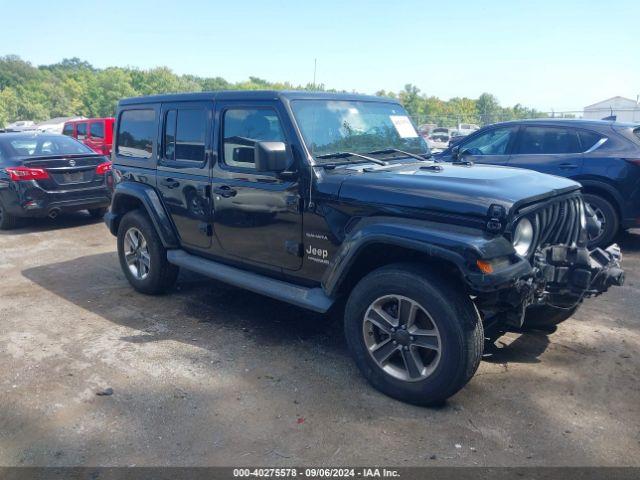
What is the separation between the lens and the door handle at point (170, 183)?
4.83m

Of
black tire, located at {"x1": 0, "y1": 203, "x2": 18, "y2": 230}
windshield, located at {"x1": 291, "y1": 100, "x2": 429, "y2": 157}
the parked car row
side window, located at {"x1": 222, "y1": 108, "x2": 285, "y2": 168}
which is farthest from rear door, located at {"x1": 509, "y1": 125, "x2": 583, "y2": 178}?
the parked car row

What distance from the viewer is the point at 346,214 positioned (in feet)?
11.5

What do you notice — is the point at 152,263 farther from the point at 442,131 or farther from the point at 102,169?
the point at 442,131

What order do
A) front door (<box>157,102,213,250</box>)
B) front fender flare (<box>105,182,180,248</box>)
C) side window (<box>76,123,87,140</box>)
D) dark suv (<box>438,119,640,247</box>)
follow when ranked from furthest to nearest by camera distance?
side window (<box>76,123,87,140</box>) → dark suv (<box>438,119,640,247</box>) → front fender flare (<box>105,182,180,248</box>) → front door (<box>157,102,213,250</box>)

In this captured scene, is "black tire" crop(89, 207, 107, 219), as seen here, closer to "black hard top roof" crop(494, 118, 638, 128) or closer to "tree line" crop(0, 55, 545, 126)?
"black hard top roof" crop(494, 118, 638, 128)

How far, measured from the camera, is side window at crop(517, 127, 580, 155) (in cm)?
687

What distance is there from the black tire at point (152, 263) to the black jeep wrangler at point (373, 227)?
16 centimetres

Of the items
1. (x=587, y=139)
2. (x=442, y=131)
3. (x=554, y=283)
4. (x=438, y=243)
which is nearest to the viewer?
(x=438, y=243)

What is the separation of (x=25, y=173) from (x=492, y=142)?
23.6 ft

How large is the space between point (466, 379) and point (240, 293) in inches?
115

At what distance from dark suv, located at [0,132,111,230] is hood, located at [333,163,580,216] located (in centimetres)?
629

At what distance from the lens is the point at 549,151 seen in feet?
23.0

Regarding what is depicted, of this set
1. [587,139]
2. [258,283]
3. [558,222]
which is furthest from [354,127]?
[587,139]

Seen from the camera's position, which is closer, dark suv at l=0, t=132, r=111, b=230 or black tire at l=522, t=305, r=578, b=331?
black tire at l=522, t=305, r=578, b=331
